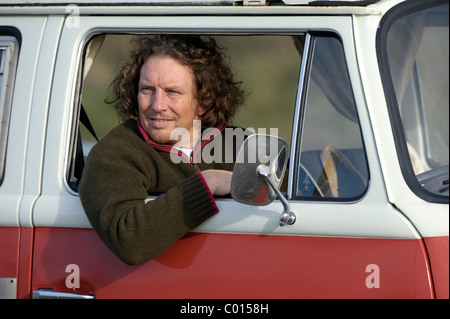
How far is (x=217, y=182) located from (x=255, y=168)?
0.32 m

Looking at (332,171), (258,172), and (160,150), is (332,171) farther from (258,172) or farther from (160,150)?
(160,150)

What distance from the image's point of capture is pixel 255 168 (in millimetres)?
2010

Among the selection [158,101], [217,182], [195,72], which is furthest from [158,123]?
[217,182]

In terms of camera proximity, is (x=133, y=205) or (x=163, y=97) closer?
(x=133, y=205)

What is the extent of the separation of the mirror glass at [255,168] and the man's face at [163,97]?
668mm

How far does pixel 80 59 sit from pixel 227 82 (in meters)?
0.84

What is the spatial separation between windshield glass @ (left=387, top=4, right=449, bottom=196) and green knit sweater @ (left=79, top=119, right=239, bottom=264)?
0.83 m

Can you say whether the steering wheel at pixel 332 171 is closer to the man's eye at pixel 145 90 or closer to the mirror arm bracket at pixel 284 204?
the mirror arm bracket at pixel 284 204

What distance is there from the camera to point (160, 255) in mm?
2232

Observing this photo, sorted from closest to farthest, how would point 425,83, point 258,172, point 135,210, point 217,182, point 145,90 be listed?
1. point 258,172
2. point 135,210
3. point 217,182
4. point 145,90
5. point 425,83

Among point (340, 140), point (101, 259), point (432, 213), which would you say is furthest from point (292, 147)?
point (101, 259)

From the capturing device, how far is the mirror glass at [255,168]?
6.54 ft

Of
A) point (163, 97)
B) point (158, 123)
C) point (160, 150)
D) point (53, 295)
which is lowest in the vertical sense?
point (53, 295)
